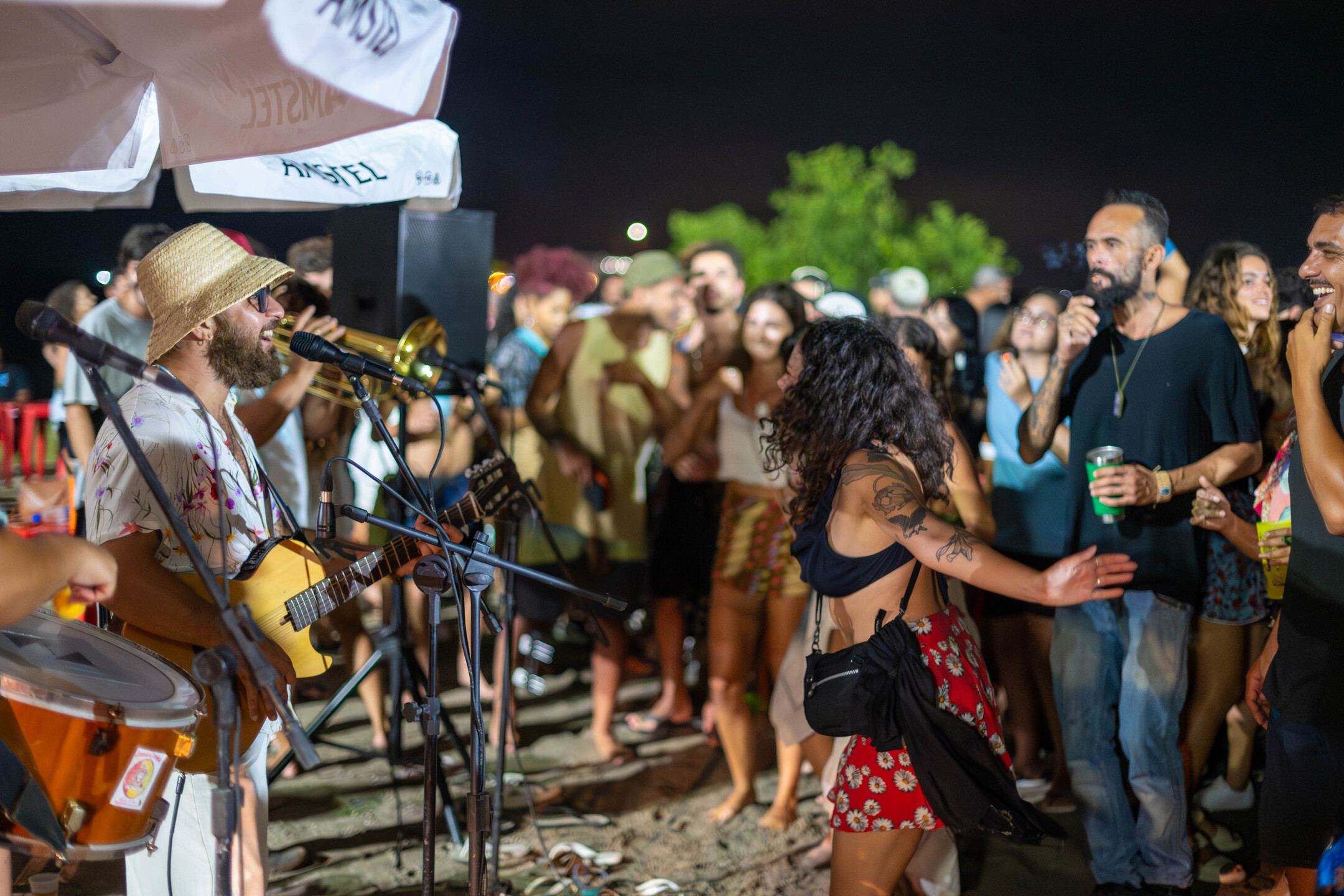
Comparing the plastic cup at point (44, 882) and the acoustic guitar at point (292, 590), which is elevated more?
the acoustic guitar at point (292, 590)

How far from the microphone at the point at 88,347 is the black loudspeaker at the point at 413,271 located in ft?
7.55

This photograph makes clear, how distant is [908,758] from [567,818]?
1977 mm

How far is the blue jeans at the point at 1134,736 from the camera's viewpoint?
3.01 meters

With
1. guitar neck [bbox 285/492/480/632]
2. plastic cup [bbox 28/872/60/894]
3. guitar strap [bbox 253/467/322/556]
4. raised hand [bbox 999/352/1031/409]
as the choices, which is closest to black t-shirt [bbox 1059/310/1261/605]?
raised hand [bbox 999/352/1031/409]

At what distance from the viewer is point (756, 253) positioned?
59.3 meters

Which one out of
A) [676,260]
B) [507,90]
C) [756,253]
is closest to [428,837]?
[676,260]

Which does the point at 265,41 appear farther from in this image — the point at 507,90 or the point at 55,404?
the point at 507,90

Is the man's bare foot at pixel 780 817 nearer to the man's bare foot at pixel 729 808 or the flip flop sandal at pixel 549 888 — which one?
the man's bare foot at pixel 729 808

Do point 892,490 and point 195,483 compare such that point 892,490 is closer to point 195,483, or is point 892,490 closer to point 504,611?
point 504,611

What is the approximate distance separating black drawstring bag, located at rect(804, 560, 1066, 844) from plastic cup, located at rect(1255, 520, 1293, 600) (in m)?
1.26

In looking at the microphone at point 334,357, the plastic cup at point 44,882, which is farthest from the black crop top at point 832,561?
the plastic cup at point 44,882

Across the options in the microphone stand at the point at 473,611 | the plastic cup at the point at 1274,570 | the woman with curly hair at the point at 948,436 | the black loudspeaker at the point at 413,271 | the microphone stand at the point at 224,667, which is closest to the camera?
the microphone stand at the point at 224,667

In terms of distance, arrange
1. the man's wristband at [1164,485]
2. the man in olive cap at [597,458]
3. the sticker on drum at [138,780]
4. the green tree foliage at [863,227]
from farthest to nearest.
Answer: the green tree foliage at [863,227] → the man in olive cap at [597,458] → the man's wristband at [1164,485] → the sticker on drum at [138,780]

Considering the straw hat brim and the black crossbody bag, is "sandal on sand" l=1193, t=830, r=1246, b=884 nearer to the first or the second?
the black crossbody bag
